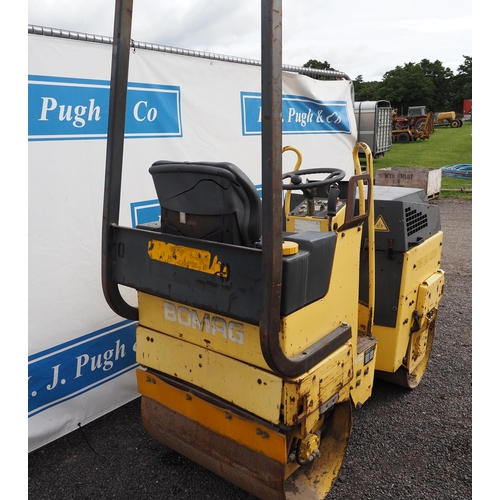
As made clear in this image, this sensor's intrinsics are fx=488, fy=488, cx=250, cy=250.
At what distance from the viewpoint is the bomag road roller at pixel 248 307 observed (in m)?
1.95

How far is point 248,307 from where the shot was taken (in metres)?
1.99

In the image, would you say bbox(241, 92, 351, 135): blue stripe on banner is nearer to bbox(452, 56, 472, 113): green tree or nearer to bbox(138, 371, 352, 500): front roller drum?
bbox(138, 371, 352, 500): front roller drum

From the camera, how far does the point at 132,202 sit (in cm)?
368

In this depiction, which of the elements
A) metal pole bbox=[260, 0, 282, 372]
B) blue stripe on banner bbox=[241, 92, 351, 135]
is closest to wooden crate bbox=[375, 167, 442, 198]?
blue stripe on banner bbox=[241, 92, 351, 135]

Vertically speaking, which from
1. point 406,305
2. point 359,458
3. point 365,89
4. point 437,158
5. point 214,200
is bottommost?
point 359,458

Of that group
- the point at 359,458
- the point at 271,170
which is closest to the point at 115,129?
the point at 271,170

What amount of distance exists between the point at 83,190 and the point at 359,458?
2522 millimetres

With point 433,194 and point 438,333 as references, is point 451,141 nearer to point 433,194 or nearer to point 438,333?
point 433,194

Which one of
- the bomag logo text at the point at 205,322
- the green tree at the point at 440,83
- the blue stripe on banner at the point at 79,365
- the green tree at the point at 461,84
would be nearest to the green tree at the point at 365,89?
the green tree at the point at 440,83

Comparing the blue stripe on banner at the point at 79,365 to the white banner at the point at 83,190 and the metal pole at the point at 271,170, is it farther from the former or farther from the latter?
the metal pole at the point at 271,170

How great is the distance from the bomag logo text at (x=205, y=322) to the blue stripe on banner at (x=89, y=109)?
60.0 inches

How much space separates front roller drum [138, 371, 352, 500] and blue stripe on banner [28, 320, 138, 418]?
0.88 metres

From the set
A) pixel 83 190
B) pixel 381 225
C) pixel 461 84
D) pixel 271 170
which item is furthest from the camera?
pixel 461 84

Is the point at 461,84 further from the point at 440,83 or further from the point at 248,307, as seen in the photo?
the point at 248,307
